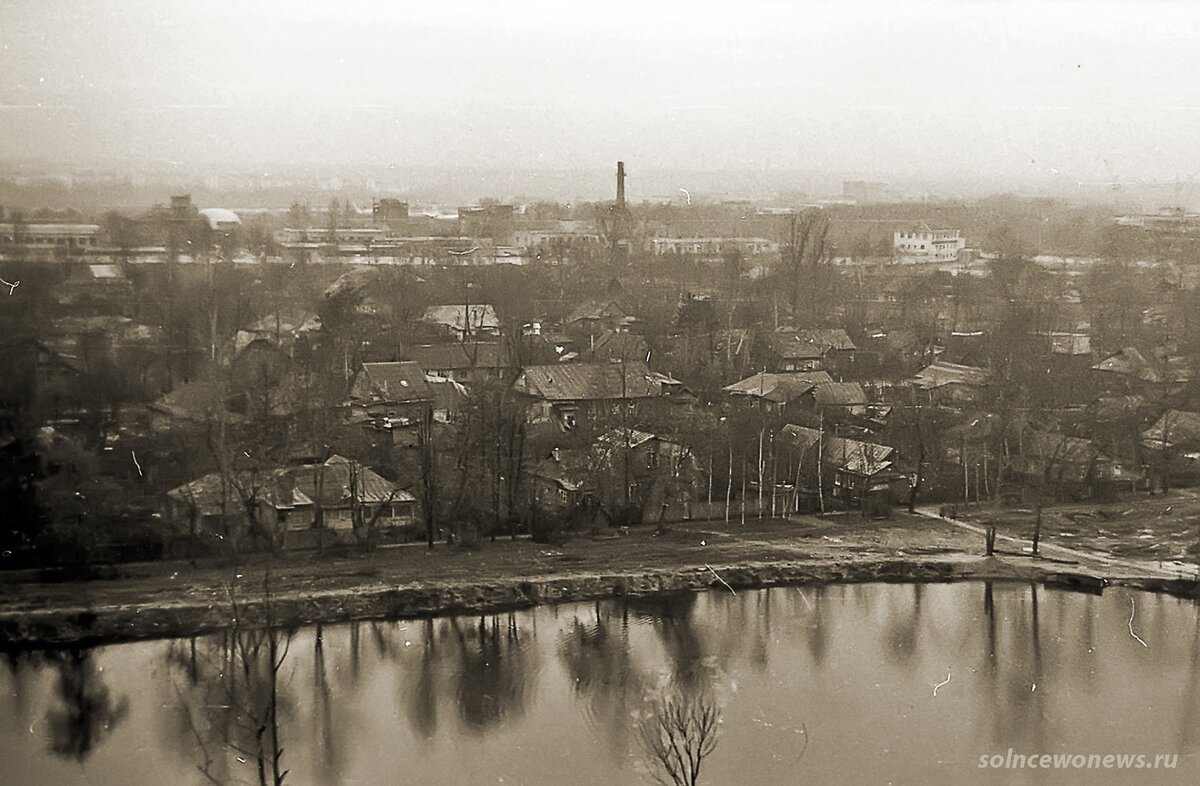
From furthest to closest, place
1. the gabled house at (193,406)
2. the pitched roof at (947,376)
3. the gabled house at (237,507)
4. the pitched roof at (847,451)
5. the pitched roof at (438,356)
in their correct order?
the pitched roof at (947,376) → the pitched roof at (438,356) → the pitched roof at (847,451) → the gabled house at (193,406) → the gabled house at (237,507)

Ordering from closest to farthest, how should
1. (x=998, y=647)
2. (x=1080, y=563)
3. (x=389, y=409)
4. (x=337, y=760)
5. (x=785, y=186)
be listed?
1. (x=337, y=760)
2. (x=998, y=647)
3. (x=1080, y=563)
4. (x=389, y=409)
5. (x=785, y=186)

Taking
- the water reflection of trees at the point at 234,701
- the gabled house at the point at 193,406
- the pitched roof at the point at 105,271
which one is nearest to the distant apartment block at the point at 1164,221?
the gabled house at the point at 193,406

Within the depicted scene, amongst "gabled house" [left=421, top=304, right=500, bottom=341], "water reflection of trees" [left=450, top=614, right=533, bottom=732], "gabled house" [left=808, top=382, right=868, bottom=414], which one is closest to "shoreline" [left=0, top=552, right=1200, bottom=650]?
"water reflection of trees" [left=450, top=614, right=533, bottom=732]

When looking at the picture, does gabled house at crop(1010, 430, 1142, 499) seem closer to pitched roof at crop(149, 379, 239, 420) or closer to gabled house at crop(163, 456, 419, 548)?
gabled house at crop(163, 456, 419, 548)

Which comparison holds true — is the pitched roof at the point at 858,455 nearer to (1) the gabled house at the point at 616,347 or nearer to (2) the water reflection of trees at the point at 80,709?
(1) the gabled house at the point at 616,347

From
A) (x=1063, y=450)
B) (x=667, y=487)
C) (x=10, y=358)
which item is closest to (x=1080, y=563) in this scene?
(x=1063, y=450)

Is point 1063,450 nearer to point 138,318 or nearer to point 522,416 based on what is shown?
point 522,416
